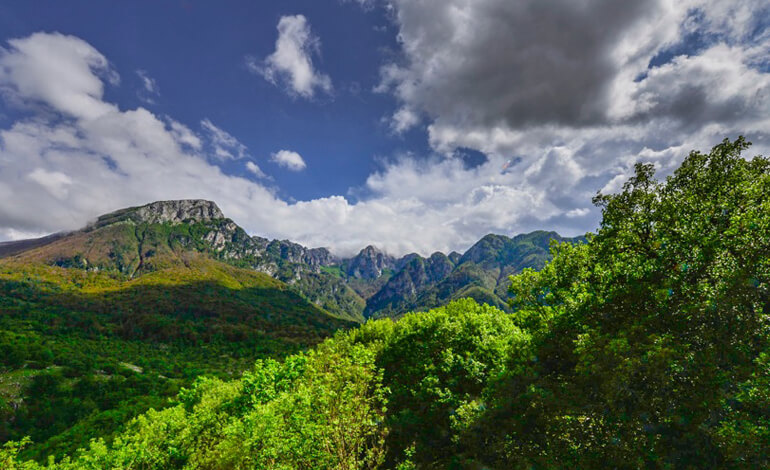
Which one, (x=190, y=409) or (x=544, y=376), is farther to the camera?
(x=190, y=409)

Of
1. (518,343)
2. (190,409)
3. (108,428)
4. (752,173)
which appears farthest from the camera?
(108,428)

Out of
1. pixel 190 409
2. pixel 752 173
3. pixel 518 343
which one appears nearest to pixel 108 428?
pixel 190 409

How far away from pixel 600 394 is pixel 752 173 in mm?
17165

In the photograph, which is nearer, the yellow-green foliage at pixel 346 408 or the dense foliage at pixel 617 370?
the dense foliage at pixel 617 370

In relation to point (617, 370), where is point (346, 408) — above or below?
below

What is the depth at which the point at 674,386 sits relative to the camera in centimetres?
1378

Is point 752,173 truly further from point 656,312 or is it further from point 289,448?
point 289,448

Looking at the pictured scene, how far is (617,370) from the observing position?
1466 cm

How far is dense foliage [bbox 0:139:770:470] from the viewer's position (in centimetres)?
1314

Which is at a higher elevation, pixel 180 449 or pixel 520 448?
pixel 520 448

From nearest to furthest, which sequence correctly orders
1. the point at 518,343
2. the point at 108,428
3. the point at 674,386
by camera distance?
the point at 674,386, the point at 518,343, the point at 108,428

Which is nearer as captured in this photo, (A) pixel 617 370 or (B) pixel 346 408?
(A) pixel 617 370

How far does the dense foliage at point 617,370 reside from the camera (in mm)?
13141

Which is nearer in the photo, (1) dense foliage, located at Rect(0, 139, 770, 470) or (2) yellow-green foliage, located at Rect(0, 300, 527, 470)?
(1) dense foliage, located at Rect(0, 139, 770, 470)
